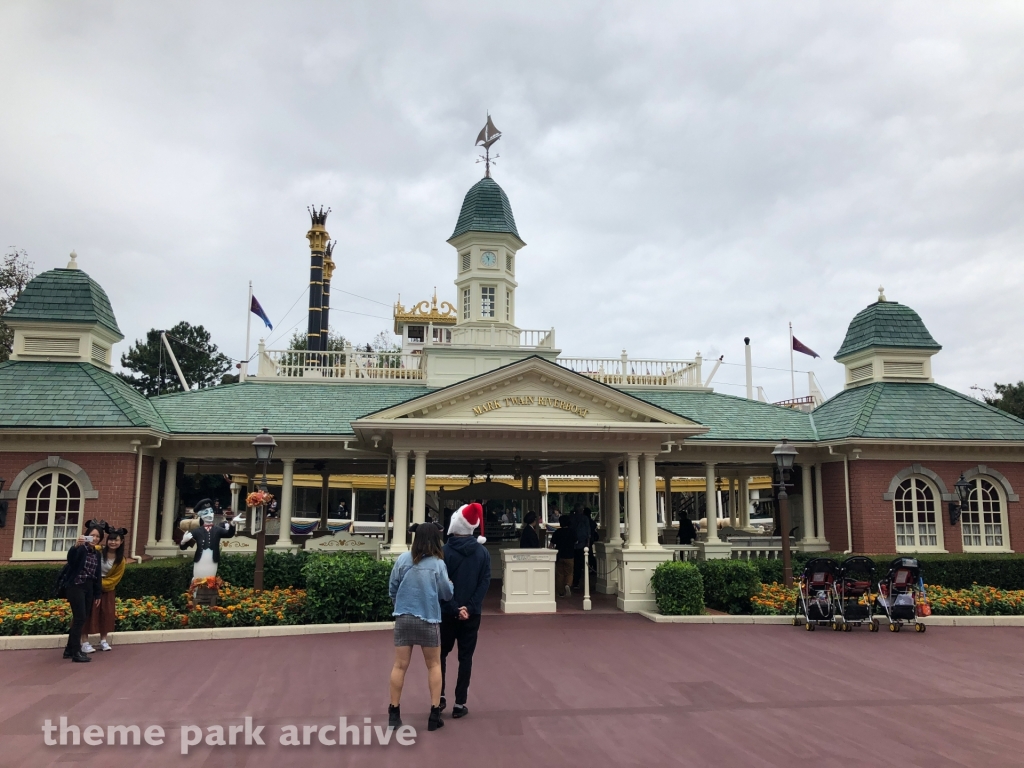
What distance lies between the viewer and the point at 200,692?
8.34 meters

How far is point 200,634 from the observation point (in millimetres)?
11688

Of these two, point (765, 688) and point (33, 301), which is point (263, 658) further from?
point (33, 301)

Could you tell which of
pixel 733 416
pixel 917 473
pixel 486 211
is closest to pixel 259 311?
pixel 486 211

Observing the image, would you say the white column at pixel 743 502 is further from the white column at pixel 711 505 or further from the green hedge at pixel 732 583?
the green hedge at pixel 732 583

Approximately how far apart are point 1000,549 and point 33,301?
79.0 feet

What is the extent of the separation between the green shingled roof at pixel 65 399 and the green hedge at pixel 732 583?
12.1 m

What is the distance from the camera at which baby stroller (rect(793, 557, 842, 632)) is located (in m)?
12.7

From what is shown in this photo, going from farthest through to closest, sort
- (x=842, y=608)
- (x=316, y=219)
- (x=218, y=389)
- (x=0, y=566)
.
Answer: (x=316, y=219), (x=218, y=389), (x=0, y=566), (x=842, y=608)

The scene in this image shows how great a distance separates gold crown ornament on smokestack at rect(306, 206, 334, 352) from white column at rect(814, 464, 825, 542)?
3157 cm

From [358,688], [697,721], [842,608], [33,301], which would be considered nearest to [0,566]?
[33,301]

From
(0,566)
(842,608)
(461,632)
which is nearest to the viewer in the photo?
(461,632)

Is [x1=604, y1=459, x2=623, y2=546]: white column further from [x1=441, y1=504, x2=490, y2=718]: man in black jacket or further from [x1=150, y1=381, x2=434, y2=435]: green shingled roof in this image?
[x1=441, y1=504, x2=490, y2=718]: man in black jacket

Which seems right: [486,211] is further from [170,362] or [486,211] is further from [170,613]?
[170,362]

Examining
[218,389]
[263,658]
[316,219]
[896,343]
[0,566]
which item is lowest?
[263,658]
